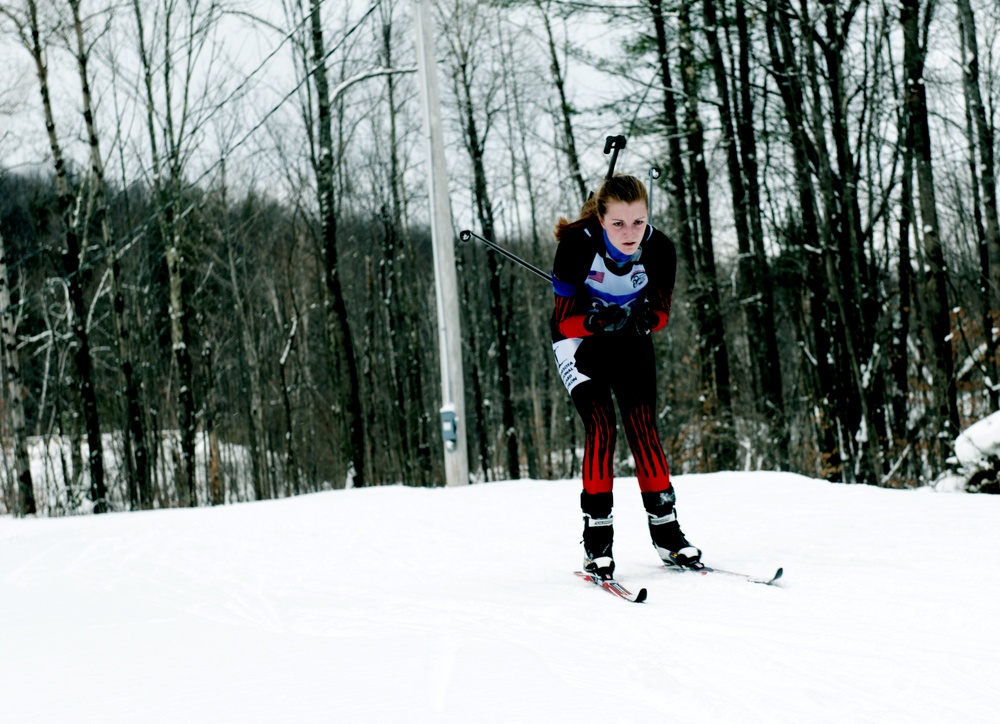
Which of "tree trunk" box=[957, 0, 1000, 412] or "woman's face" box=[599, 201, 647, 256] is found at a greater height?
"tree trunk" box=[957, 0, 1000, 412]

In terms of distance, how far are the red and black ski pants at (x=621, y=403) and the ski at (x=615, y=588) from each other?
34 centimetres

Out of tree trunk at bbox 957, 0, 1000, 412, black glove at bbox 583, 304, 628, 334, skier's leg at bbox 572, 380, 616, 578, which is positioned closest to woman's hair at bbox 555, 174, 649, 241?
black glove at bbox 583, 304, 628, 334

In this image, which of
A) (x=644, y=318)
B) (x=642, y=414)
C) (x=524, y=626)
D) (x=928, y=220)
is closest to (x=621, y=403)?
(x=642, y=414)

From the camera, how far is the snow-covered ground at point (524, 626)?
5.91 ft

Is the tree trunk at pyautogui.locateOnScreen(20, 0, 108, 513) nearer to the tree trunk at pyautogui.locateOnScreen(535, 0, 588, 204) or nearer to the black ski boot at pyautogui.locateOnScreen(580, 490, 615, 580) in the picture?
the tree trunk at pyautogui.locateOnScreen(535, 0, 588, 204)

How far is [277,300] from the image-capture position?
29141 millimetres

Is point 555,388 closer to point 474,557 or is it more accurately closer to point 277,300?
point 277,300

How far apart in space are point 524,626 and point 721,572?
0.98m

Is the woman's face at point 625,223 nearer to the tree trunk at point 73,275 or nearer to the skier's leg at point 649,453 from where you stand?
the skier's leg at point 649,453

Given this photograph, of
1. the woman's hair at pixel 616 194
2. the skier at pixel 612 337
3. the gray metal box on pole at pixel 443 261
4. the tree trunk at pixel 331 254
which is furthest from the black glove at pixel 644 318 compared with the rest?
the tree trunk at pixel 331 254

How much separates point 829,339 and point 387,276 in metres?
15.6

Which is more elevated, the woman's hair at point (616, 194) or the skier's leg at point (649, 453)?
the woman's hair at point (616, 194)

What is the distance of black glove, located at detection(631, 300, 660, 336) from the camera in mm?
3285

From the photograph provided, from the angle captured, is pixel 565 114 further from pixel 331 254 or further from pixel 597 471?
pixel 597 471
